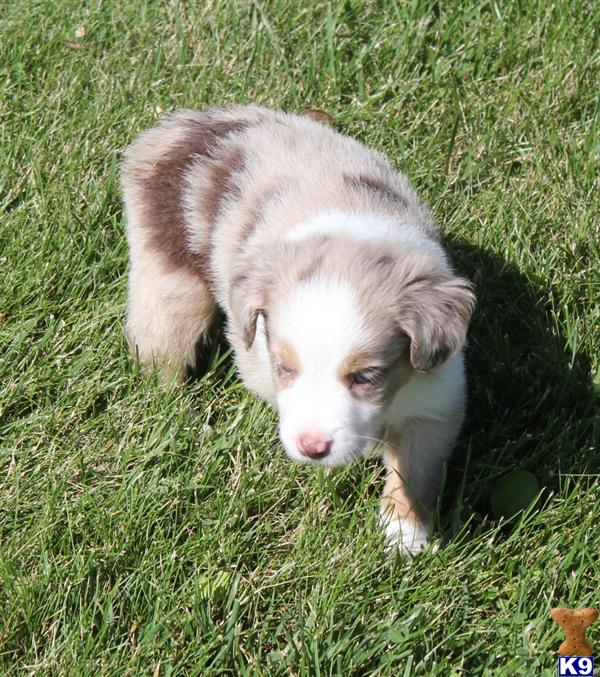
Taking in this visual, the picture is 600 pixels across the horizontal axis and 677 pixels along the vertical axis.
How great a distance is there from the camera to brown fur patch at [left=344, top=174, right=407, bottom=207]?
12.5ft

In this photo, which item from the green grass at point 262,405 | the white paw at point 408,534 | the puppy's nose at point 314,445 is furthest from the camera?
the white paw at point 408,534

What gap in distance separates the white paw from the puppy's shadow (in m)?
0.19

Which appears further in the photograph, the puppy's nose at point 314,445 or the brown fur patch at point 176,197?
the brown fur patch at point 176,197

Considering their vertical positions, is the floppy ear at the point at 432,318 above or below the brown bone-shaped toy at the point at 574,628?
above

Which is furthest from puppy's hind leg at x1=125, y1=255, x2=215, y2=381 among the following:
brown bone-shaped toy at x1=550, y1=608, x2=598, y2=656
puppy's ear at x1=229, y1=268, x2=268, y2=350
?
brown bone-shaped toy at x1=550, y1=608, x2=598, y2=656

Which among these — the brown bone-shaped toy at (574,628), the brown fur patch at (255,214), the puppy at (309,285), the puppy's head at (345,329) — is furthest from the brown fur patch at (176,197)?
the brown bone-shaped toy at (574,628)

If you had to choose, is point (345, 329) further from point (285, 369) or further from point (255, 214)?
point (255, 214)

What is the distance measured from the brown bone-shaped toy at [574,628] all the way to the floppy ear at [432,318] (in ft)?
2.77

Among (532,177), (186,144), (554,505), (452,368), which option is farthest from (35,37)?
(554,505)

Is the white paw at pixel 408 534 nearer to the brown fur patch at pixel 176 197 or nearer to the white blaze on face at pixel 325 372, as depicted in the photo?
the white blaze on face at pixel 325 372

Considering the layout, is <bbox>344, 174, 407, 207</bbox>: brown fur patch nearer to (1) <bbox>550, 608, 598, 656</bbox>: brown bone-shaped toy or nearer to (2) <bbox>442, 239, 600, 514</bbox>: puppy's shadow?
(2) <bbox>442, 239, 600, 514</bbox>: puppy's shadow

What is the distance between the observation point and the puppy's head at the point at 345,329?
3.20m

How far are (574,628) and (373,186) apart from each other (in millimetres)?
1605

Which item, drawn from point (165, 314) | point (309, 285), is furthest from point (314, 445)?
point (165, 314)
